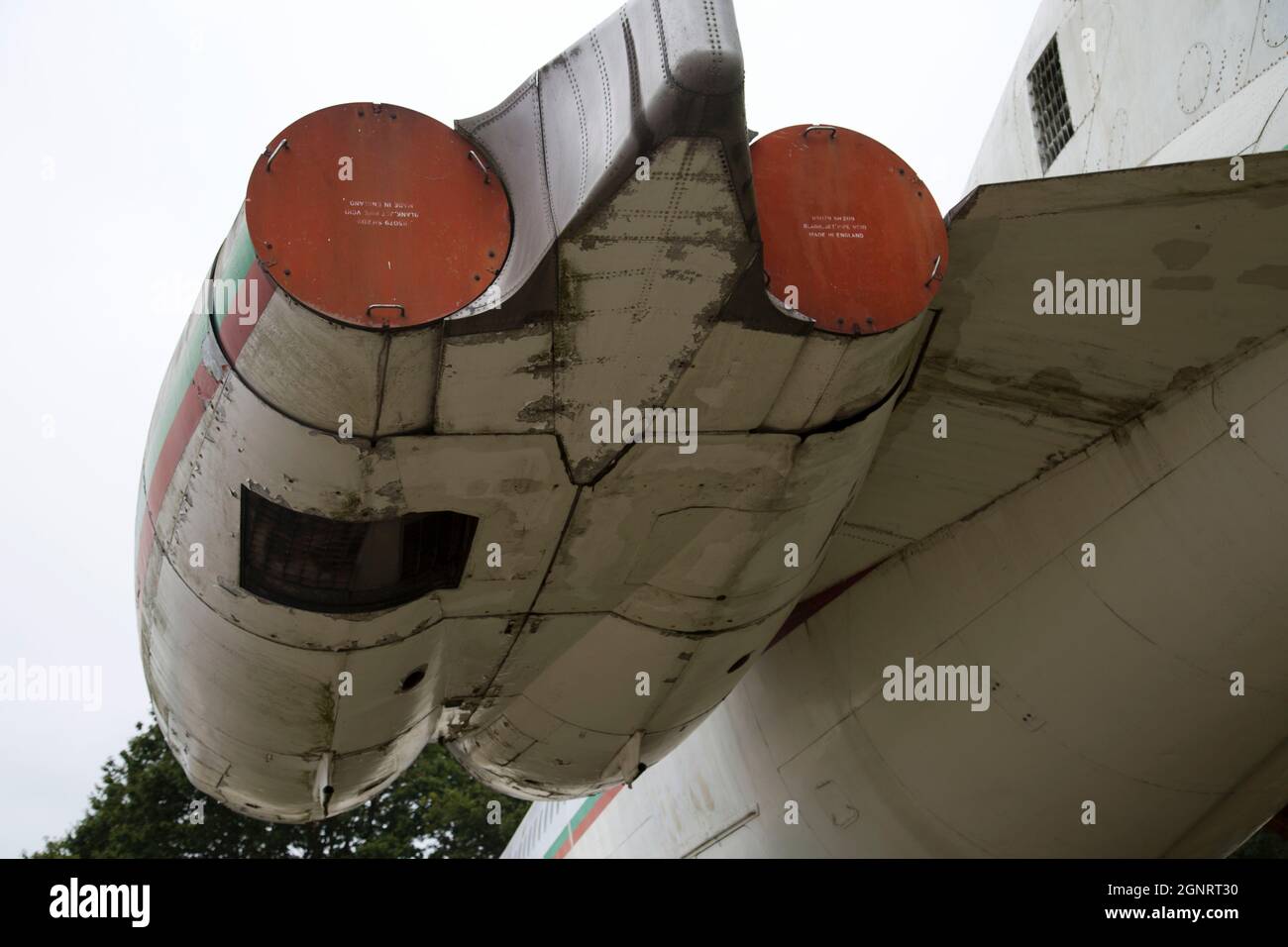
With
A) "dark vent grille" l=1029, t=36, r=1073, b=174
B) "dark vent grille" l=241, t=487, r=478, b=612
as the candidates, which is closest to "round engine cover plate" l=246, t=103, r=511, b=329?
"dark vent grille" l=241, t=487, r=478, b=612

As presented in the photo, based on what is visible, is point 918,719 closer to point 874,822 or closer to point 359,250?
point 874,822

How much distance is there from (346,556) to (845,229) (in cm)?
196

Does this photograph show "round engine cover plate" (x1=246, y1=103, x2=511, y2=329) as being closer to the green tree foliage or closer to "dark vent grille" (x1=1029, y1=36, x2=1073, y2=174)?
"dark vent grille" (x1=1029, y1=36, x2=1073, y2=174)

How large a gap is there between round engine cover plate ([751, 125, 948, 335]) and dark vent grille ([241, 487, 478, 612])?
1398 millimetres

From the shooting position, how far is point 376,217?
3.32m

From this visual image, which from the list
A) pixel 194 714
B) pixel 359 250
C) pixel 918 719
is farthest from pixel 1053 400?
pixel 194 714

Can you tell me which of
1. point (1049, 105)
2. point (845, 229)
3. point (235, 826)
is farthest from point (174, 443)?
point (235, 826)

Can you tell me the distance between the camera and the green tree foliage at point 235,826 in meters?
20.3

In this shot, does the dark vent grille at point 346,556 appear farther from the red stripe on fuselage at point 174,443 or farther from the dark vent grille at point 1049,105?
the dark vent grille at point 1049,105

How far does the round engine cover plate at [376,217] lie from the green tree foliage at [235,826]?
1613cm
